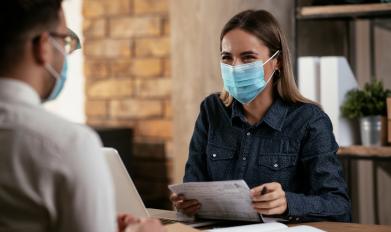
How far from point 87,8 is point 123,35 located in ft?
0.88

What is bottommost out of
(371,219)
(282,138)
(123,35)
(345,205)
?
(371,219)

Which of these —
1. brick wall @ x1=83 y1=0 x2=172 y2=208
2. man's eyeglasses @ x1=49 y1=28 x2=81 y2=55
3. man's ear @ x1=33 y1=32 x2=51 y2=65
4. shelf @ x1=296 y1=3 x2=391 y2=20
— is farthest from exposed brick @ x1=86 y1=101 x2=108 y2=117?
man's ear @ x1=33 y1=32 x2=51 y2=65

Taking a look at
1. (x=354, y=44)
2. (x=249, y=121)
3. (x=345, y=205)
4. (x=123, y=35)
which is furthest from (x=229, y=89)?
(x=123, y=35)

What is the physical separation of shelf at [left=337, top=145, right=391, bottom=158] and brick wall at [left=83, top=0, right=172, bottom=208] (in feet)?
3.38

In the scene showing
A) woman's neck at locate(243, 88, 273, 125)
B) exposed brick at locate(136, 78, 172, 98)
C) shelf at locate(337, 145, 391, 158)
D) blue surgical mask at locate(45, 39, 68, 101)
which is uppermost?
blue surgical mask at locate(45, 39, 68, 101)

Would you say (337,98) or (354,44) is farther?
(354,44)

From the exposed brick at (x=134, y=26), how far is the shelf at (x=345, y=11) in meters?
0.88

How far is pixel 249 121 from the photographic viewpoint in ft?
6.49

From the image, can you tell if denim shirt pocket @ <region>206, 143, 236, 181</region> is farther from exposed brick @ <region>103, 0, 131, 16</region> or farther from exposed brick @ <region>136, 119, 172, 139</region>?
exposed brick @ <region>103, 0, 131, 16</region>

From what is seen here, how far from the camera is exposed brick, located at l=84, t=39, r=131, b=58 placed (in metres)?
3.41

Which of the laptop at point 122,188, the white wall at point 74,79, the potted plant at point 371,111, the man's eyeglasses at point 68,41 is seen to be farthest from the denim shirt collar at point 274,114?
the white wall at point 74,79

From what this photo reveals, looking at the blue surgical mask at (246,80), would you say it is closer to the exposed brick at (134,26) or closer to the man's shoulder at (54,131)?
the man's shoulder at (54,131)

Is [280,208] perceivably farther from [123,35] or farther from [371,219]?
[123,35]

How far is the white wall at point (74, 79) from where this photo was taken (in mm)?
3535
